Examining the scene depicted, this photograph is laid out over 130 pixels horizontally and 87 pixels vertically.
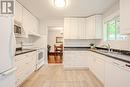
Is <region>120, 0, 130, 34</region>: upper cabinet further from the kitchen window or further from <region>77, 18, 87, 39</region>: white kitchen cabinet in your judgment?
<region>77, 18, 87, 39</region>: white kitchen cabinet

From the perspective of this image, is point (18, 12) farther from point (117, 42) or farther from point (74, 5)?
point (117, 42)

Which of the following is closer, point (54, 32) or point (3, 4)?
point (3, 4)

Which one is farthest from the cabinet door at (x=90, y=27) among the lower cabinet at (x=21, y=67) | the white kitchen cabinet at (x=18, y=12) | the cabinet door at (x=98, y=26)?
the lower cabinet at (x=21, y=67)

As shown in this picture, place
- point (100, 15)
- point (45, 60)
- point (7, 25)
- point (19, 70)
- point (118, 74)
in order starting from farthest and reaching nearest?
point (45, 60) → point (100, 15) → point (19, 70) → point (118, 74) → point (7, 25)

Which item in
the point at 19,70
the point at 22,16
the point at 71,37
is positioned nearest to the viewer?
the point at 19,70

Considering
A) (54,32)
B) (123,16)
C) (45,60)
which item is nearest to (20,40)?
(45,60)

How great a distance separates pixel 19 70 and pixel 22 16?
203 centimetres

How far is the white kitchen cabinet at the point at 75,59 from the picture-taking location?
656 cm

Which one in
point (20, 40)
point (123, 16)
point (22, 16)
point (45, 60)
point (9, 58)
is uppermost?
point (22, 16)

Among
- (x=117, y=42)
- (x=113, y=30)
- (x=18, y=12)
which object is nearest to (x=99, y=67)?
(x=117, y=42)

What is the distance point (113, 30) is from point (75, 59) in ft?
6.81

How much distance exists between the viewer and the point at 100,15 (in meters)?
6.52

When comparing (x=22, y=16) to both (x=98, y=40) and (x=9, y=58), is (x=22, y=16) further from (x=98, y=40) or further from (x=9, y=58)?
(x=98, y=40)

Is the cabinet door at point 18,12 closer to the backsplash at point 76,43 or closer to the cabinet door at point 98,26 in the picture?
the backsplash at point 76,43
